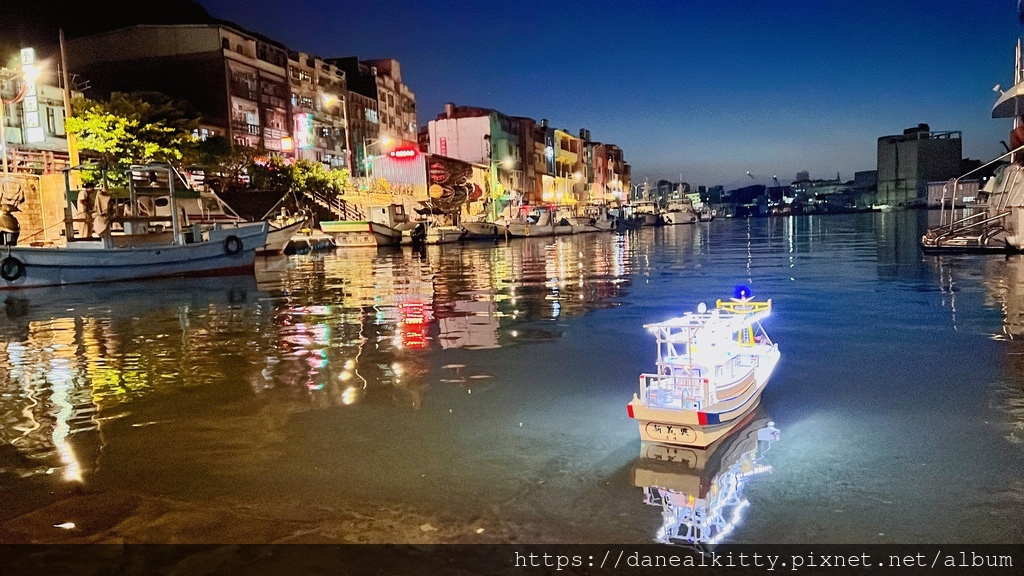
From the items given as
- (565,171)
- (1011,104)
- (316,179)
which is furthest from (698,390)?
(565,171)

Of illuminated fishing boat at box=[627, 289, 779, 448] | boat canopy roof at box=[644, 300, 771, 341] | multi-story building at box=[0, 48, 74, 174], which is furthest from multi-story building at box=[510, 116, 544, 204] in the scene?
illuminated fishing boat at box=[627, 289, 779, 448]

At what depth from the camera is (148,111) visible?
4453 centimetres

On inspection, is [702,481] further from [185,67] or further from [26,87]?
[185,67]

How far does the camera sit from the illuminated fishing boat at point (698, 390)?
684 centimetres

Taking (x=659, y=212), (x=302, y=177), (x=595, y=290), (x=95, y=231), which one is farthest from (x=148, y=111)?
(x=659, y=212)

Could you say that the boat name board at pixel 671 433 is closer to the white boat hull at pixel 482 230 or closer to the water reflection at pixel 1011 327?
the water reflection at pixel 1011 327

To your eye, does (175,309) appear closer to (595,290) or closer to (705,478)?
(595,290)

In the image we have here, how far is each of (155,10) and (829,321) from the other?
229ft

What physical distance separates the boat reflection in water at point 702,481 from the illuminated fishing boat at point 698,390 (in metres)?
0.15

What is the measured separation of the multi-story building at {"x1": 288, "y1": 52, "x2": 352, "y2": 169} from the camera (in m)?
62.0

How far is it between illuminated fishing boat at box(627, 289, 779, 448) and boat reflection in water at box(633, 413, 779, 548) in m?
0.15

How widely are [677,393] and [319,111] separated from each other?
64.7 m

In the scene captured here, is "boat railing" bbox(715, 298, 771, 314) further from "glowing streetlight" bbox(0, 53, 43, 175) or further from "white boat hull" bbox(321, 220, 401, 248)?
"white boat hull" bbox(321, 220, 401, 248)

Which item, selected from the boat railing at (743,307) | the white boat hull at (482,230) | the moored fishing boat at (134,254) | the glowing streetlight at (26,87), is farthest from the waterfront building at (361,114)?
the boat railing at (743,307)
